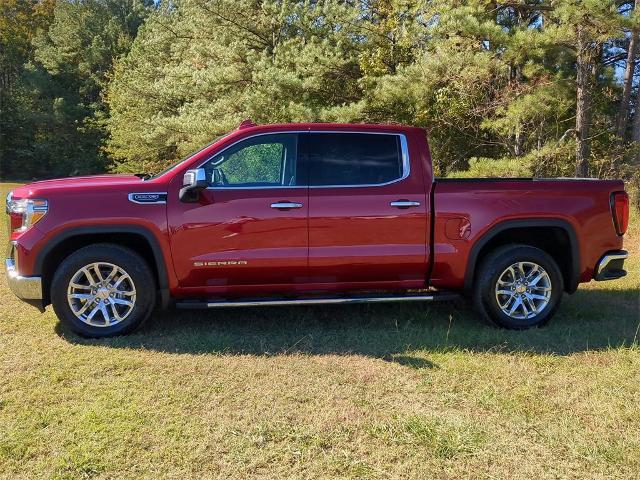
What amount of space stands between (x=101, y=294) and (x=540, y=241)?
418 cm

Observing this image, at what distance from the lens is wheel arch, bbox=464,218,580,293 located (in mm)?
4867

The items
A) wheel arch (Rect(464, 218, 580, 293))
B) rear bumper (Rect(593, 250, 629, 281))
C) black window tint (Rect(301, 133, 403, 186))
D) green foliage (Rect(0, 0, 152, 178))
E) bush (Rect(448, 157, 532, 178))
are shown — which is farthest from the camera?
green foliage (Rect(0, 0, 152, 178))

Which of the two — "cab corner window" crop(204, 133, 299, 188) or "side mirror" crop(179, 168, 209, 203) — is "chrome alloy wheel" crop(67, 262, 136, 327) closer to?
"side mirror" crop(179, 168, 209, 203)

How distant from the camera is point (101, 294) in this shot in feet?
14.9

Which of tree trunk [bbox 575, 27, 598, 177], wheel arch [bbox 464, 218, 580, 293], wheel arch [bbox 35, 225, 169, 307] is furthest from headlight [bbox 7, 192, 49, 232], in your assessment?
tree trunk [bbox 575, 27, 598, 177]

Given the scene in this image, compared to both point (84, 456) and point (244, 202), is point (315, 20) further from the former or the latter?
point (84, 456)

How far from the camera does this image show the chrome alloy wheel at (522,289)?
4.96 m

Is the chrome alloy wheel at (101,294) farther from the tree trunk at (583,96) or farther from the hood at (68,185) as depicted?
the tree trunk at (583,96)

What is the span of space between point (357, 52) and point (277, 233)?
1180 cm

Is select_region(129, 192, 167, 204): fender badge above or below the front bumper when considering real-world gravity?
above

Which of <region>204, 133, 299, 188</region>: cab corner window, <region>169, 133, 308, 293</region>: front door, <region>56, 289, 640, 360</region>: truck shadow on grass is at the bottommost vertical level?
<region>56, 289, 640, 360</region>: truck shadow on grass

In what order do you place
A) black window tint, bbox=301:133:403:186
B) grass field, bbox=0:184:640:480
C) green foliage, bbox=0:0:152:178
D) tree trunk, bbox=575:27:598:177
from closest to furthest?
grass field, bbox=0:184:640:480 < black window tint, bbox=301:133:403:186 < tree trunk, bbox=575:27:598:177 < green foliage, bbox=0:0:152:178

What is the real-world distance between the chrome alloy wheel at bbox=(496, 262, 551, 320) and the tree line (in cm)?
643

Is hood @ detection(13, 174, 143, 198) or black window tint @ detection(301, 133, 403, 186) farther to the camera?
black window tint @ detection(301, 133, 403, 186)
